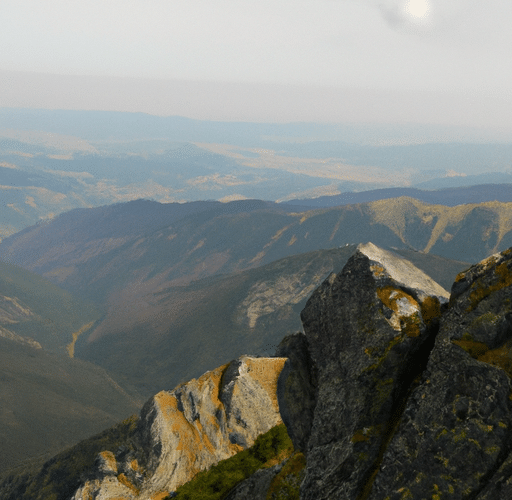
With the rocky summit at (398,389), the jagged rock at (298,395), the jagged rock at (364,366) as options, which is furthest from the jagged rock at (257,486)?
the jagged rock at (364,366)

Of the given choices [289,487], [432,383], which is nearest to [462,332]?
[432,383]

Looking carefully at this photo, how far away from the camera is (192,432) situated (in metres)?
67.9

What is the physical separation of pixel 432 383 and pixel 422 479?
11.1ft

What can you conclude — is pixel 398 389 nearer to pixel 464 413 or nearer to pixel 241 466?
pixel 464 413

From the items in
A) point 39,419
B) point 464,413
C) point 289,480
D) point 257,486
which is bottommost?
point 39,419

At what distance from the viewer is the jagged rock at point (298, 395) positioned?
24.4m

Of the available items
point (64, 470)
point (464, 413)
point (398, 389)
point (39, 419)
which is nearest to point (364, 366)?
point (398, 389)

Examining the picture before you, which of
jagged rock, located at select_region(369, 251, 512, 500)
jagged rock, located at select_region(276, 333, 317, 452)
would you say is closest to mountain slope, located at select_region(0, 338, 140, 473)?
jagged rock, located at select_region(276, 333, 317, 452)

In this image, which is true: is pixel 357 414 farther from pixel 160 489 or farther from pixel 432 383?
pixel 160 489

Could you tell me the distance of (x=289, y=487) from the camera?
22859 mm

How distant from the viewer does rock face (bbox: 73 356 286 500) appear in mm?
61062

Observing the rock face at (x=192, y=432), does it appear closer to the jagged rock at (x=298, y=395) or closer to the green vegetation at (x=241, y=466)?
the green vegetation at (x=241, y=466)

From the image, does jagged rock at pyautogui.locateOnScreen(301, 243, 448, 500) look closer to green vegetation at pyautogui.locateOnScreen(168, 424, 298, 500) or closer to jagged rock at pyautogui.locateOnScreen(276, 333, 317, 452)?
jagged rock at pyautogui.locateOnScreen(276, 333, 317, 452)

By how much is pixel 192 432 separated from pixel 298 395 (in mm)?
49365
